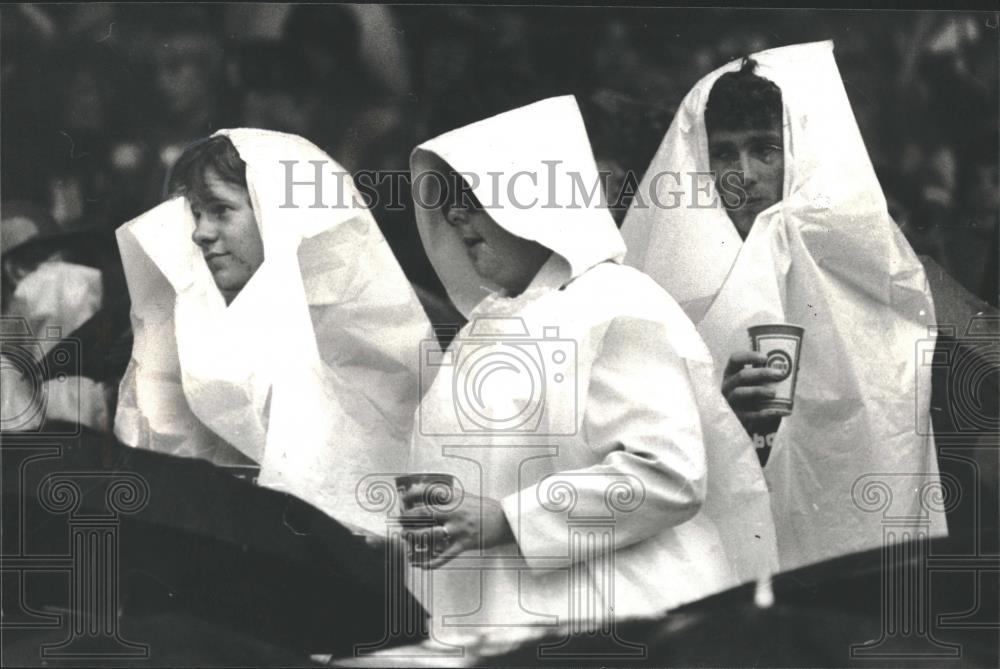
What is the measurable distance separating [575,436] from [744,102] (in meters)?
1.48

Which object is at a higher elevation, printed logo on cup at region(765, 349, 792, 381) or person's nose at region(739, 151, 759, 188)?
person's nose at region(739, 151, 759, 188)

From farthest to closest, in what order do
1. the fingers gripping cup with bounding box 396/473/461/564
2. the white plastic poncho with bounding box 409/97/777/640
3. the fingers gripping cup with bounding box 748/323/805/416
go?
1. the fingers gripping cup with bounding box 748/323/805/416
2. the fingers gripping cup with bounding box 396/473/461/564
3. the white plastic poncho with bounding box 409/97/777/640

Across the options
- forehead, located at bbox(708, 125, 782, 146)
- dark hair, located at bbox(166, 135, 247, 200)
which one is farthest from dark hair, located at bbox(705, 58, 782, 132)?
dark hair, located at bbox(166, 135, 247, 200)

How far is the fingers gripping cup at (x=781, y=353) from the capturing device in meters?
6.25

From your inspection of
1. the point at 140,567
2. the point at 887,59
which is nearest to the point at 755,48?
the point at 887,59

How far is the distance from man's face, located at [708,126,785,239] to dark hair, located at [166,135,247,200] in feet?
6.05

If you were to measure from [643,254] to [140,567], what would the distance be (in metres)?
2.23

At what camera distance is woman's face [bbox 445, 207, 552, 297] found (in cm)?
621

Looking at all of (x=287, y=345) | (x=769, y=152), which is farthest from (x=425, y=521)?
(x=769, y=152)

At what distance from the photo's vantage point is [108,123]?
6.39 metres

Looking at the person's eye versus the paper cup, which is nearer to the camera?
the paper cup

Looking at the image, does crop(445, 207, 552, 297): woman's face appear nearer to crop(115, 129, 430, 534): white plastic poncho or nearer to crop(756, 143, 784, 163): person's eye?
crop(115, 129, 430, 534): white plastic poncho

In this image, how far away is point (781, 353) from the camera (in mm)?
6297

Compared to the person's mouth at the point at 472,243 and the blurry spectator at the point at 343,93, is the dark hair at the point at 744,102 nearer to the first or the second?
the person's mouth at the point at 472,243
